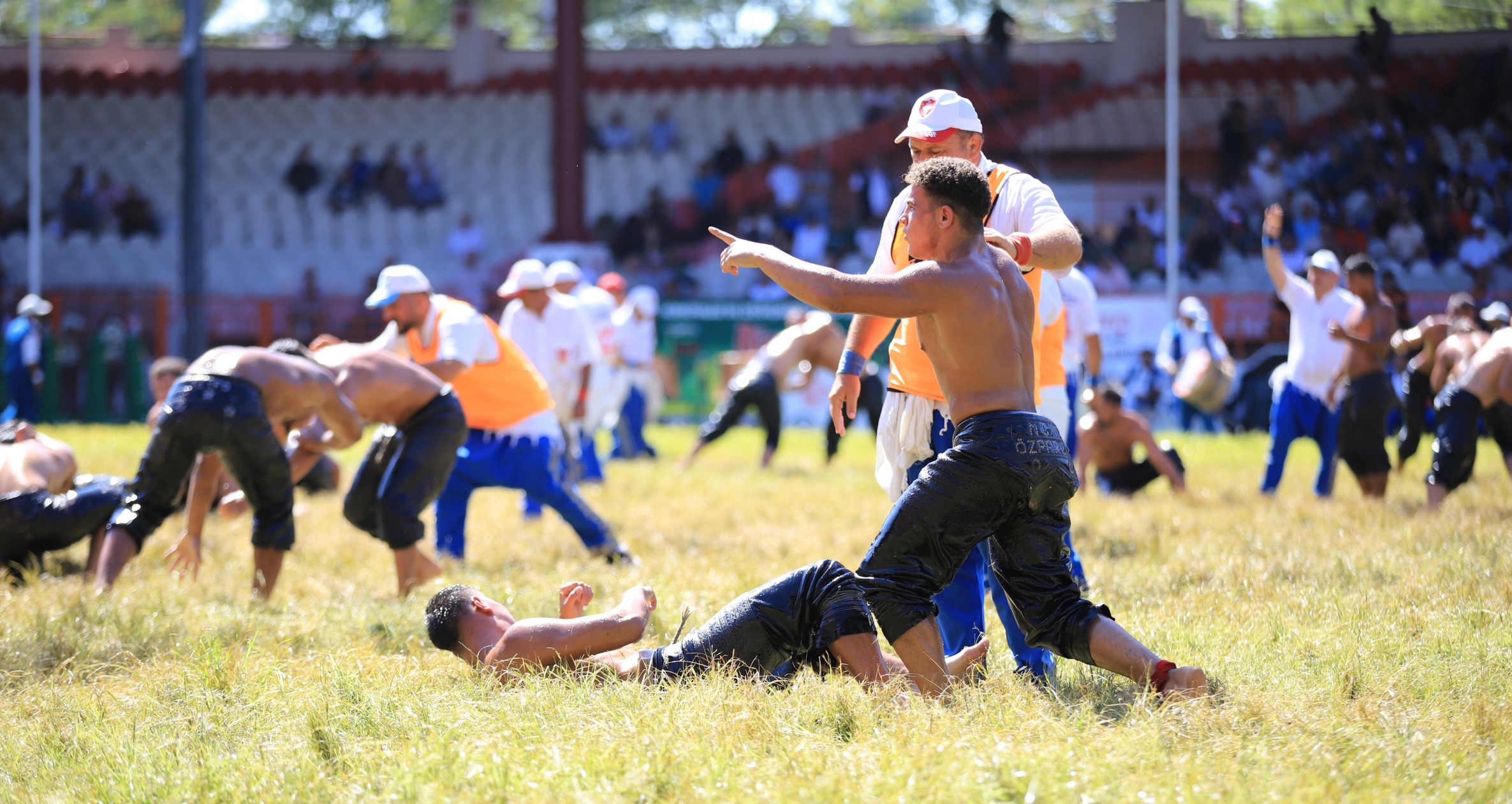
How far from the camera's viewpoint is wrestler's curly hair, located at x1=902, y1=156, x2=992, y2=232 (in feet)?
12.5

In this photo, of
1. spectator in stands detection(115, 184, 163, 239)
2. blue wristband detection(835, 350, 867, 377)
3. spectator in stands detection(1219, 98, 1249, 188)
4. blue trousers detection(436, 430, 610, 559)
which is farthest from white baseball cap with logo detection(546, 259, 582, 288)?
spectator in stands detection(115, 184, 163, 239)

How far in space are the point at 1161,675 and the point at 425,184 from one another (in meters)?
23.1

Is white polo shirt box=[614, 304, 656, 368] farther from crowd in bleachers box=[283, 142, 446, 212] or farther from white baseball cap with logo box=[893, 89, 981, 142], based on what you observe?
crowd in bleachers box=[283, 142, 446, 212]

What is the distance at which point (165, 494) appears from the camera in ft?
20.6

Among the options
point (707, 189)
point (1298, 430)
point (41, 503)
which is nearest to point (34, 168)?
point (707, 189)

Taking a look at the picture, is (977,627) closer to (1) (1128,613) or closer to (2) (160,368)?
(1) (1128,613)

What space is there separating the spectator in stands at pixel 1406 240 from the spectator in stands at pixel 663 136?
477 inches

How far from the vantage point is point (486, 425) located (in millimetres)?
7328

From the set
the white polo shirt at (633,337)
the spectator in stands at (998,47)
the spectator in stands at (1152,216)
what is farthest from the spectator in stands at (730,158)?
the white polo shirt at (633,337)

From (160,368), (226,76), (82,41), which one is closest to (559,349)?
(160,368)

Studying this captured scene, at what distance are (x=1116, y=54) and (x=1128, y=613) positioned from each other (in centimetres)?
2052

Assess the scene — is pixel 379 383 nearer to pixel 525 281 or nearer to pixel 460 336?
pixel 460 336

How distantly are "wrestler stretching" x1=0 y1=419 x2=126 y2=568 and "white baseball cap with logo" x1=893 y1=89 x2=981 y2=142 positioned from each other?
469 centimetres

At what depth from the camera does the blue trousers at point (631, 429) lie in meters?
14.5
